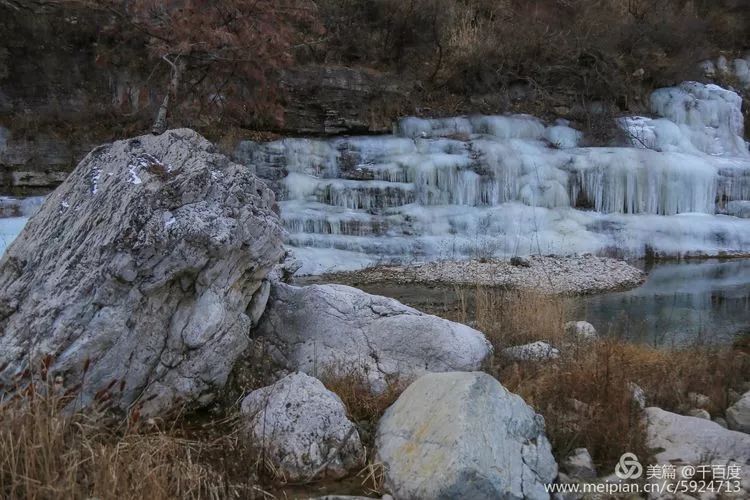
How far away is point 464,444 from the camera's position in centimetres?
270

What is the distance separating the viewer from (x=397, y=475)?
9.20ft

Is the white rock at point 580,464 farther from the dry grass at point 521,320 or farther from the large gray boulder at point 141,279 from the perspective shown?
the large gray boulder at point 141,279

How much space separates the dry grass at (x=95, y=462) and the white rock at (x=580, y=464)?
1443 mm

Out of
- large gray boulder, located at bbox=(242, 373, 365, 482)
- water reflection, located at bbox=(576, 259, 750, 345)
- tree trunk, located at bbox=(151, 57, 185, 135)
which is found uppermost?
tree trunk, located at bbox=(151, 57, 185, 135)

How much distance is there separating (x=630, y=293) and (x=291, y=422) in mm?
7667

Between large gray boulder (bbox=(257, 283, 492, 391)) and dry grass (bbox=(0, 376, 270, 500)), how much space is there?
3.86ft

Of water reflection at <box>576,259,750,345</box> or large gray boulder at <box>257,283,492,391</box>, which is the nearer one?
large gray boulder at <box>257,283,492,391</box>

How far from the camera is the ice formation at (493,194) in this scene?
469 inches

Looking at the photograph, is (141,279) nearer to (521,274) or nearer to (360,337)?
(360,337)

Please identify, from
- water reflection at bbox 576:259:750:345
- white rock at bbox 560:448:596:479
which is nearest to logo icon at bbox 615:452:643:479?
white rock at bbox 560:448:596:479

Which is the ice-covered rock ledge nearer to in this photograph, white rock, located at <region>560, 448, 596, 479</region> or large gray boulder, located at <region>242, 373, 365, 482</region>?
white rock, located at <region>560, 448, 596, 479</region>

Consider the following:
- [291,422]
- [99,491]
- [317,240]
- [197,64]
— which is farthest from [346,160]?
[99,491]

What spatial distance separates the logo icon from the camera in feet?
9.70

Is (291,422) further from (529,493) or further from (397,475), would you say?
(529,493)
